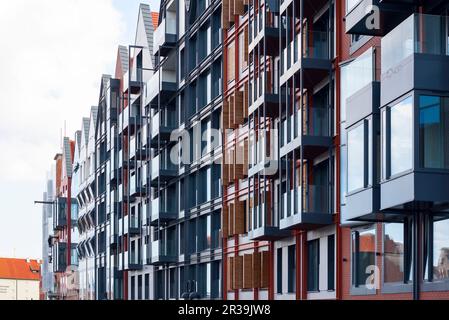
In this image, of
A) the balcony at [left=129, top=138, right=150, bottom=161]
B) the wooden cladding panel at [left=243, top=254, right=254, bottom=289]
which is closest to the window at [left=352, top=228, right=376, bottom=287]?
the wooden cladding panel at [left=243, top=254, right=254, bottom=289]

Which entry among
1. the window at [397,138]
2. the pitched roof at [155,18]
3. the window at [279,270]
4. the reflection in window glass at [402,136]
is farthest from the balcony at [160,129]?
the reflection in window glass at [402,136]

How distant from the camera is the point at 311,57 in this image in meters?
26.5

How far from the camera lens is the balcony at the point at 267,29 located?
101ft

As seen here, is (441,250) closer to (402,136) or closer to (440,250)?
(440,250)

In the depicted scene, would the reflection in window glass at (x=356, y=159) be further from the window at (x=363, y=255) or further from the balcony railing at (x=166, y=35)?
the balcony railing at (x=166, y=35)

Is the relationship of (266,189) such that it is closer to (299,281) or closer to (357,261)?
(299,281)

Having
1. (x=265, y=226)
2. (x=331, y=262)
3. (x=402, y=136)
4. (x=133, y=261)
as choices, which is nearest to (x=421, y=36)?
(x=402, y=136)

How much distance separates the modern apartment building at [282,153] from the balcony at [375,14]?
51 millimetres

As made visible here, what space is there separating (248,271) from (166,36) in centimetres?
1913

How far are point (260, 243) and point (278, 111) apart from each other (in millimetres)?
5977

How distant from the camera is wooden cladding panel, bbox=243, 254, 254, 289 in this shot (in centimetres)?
3377

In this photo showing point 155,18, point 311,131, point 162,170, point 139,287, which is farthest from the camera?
point 155,18

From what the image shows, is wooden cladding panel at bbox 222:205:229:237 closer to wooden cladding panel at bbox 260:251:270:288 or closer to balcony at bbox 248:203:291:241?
wooden cladding panel at bbox 260:251:270:288
